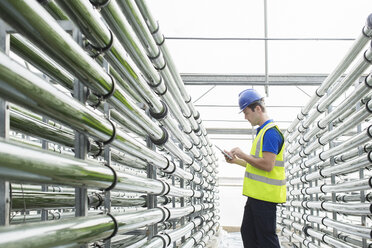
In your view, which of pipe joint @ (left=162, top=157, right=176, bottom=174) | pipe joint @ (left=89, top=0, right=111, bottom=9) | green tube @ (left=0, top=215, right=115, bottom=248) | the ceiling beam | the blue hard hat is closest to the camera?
green tube @ (left=0, top=215, right=115, bottom=248)

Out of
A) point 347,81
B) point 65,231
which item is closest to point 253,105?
point 347,81

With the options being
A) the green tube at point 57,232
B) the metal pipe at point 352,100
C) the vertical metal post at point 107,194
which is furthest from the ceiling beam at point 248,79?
the green tube at point 57,232

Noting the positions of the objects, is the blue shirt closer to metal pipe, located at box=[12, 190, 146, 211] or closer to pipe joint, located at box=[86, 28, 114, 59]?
metal pipe, located at box=[12, 190, 146, 211]

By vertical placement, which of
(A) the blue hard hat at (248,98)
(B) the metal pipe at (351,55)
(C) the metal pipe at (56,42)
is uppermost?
(B) the metal pipe at (351,55)

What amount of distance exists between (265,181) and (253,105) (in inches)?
26.1

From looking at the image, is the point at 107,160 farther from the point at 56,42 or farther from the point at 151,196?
the point at 151,196

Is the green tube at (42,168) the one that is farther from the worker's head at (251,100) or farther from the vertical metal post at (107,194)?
the worker's head at (251,100)

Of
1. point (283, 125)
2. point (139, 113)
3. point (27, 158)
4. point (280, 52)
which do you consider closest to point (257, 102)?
point (139, 113)

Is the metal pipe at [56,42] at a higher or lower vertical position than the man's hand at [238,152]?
higher

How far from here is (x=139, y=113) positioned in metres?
2.09

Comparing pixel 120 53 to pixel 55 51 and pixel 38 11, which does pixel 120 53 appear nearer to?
pixel 55 51

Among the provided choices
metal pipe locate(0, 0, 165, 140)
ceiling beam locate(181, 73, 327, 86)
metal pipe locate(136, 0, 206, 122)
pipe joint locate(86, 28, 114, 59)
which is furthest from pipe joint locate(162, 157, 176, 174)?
ceiling beam locate(181, 73, 327, 86)

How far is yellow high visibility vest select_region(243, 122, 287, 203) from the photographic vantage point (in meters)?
3.26

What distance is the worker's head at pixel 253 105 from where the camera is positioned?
3469 millimetres
